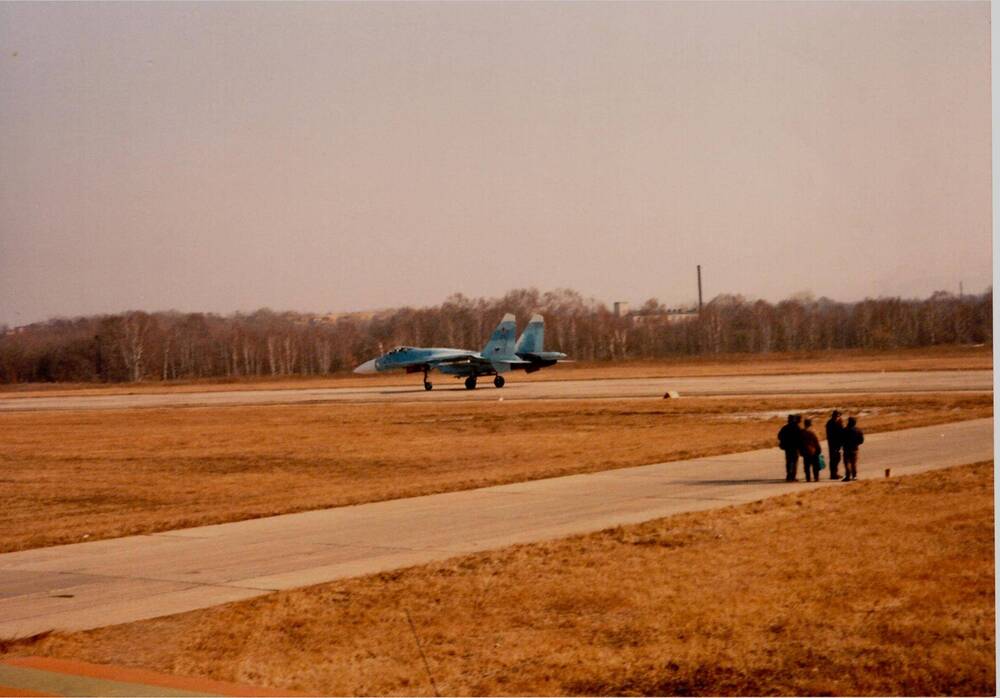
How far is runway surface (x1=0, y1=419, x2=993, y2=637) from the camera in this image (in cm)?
1232

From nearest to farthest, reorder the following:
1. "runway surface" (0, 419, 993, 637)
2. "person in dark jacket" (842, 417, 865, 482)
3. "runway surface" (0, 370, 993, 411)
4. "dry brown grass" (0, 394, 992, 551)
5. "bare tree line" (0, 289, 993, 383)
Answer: "runway surface" (0, 419, 993, 637) < "person in dark jacket" (842, 417, 865, 482) < "dry brown grass" (0, 394, 992, 551) < "runway surface" (0, 370, 993, 411) < "bare tree line" (0, 289, 993, 383)

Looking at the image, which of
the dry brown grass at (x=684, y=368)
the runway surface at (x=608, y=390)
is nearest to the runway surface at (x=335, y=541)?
the runway surface at (x=608, y=390)

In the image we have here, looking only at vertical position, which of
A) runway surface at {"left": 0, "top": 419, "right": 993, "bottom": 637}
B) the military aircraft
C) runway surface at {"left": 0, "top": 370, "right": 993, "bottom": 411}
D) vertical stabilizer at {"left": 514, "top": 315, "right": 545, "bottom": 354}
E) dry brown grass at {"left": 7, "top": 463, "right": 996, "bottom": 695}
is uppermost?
vertical stabilizer at {"left": 514, "top": 315, "right": 545, "bottom": 354}

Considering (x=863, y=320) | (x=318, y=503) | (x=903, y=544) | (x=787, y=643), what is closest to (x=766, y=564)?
(x=903, y=544)

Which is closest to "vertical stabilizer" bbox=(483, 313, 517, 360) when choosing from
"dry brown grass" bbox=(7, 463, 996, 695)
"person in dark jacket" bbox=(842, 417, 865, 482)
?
"person in dark jacket" bbox=(842, 417, 865, 482)

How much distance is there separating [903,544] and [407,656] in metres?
6.27

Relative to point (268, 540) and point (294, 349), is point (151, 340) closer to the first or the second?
point (294, 349)

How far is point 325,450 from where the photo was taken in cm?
3209

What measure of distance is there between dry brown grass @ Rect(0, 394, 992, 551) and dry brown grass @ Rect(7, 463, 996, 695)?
632 centimetres

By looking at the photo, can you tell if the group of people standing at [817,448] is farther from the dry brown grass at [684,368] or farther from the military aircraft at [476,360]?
the military aircraft at [476,360]

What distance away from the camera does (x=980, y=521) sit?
14.8 m

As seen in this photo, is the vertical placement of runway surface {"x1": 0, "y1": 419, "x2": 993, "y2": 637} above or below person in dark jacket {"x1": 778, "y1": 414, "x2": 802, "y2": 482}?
below

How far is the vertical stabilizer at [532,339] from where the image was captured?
236 ft

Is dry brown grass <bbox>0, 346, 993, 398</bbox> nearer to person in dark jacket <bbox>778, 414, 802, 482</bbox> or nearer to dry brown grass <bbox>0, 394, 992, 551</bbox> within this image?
dry brown grass <bbox>0, 394, 992, 551</bbox>
